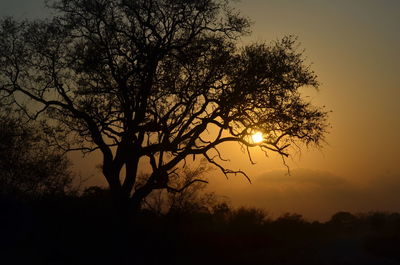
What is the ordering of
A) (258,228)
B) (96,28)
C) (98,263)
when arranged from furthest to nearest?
(258,228), (96,28), (98,263)

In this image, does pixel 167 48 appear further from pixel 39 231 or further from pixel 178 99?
pixel 39 231

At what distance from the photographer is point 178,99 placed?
78.0ft

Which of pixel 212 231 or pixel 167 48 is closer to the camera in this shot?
pixel 167 48

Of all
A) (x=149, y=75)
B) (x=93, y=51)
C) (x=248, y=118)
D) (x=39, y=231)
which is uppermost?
(x=93, y=51)

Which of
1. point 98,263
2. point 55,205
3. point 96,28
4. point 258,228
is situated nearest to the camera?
point 98,263

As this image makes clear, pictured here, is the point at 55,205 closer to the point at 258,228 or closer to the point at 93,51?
the point at 93,51

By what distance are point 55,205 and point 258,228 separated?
11872 millimetres

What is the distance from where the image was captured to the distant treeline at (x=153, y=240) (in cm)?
2255

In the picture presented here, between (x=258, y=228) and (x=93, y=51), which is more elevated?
(x=93, y=51)

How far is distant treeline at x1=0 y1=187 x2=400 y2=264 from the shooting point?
74.0 feet

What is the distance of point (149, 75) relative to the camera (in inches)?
894

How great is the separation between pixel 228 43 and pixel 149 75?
3.95 m

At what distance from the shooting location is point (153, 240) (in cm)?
2530

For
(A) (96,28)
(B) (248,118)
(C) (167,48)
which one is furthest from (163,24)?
(B) (248,118)
